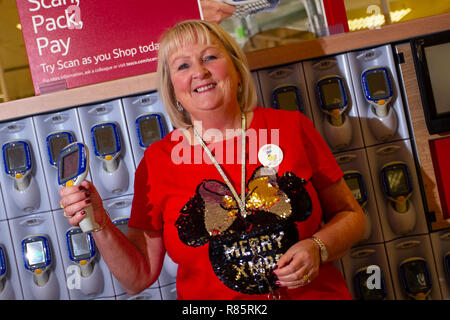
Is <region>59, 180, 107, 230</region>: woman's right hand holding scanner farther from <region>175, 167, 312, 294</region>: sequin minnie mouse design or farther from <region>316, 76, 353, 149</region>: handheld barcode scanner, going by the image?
<region>316, 76, 353, 149</region>: handheld barcode scanner

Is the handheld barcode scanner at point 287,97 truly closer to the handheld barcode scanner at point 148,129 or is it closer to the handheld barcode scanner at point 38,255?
the handheld barcode scanner at point 148,129

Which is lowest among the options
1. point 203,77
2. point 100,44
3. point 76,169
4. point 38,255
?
point 38,255

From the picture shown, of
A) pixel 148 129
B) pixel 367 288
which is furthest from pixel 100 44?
pixel 367 288

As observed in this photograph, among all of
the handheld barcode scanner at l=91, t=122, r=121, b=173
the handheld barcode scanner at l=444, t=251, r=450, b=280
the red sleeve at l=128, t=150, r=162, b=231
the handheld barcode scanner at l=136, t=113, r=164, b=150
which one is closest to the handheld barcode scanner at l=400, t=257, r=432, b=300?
the handheld barcode scanner at l=444, t=251, r=450, b=280

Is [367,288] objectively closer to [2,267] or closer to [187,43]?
[187,43]

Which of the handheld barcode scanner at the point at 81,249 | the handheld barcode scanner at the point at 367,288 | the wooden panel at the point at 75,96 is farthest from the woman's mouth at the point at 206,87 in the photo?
the handheld barcode scanner at the point at 367,288

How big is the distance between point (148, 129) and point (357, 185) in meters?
1.08

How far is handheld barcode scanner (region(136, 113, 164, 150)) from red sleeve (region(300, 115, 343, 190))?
2.55ft

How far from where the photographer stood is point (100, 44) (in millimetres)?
2031

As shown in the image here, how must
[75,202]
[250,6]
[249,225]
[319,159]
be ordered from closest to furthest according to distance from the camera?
[75,202] < [249,225] < [319,159] < [250,6]

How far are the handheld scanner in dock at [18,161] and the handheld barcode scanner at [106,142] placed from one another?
342 mm

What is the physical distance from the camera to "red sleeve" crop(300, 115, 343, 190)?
5.01 feet

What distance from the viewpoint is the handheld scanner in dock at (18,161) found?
6.57 ft
